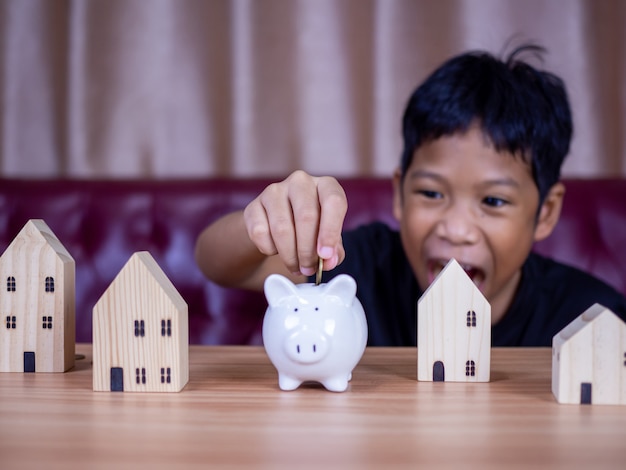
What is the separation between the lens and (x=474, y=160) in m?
1.38

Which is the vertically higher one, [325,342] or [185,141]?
[185,141]

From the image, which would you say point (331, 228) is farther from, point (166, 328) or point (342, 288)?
point (166, 328)

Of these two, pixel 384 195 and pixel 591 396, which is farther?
pixel 384 195

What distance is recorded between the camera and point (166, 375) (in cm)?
80

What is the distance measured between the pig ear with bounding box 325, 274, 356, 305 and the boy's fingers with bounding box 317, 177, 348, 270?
5cm

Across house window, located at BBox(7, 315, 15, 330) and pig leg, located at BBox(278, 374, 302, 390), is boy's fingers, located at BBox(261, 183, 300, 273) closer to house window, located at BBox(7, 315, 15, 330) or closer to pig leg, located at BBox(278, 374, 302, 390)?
pig leg, located at BBox(278, 374, 302, 390)

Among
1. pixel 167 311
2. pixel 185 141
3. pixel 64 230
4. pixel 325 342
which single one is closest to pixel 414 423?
pixel 325 342

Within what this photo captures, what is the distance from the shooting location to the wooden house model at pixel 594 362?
75cm

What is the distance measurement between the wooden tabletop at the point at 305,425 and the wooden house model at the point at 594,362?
0.02 metres

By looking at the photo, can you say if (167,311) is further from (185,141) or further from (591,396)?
(185,141)

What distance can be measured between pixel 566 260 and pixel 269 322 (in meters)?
1.16

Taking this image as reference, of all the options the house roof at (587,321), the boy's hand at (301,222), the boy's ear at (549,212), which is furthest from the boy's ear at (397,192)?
the house roof at (587,321)

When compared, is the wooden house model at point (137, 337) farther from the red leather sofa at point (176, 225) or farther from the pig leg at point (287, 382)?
the red leather sofa at point (176, 225)

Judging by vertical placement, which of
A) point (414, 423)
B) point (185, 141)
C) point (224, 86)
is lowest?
point (414, 423)
